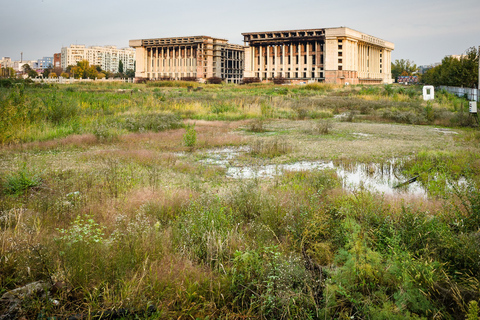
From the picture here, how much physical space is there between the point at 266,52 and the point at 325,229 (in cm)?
9210

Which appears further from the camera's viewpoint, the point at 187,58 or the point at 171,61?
the point at 171,61

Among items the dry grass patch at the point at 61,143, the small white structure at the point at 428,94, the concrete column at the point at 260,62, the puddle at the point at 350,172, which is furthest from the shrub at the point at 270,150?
the concrete column at the point at 260,62

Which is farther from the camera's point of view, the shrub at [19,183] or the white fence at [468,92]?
the white fence at [468,92]

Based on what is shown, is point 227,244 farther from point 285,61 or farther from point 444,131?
point 285,61

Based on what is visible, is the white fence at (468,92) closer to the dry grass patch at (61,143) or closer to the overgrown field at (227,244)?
the overgrown field at (227,244)

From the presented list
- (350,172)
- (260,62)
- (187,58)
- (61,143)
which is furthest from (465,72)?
(187,58)

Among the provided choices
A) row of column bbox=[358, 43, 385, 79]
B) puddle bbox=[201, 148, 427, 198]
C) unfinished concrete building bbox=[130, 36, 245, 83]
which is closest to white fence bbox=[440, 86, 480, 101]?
puddle bbox=[201, 148, 427, 198]

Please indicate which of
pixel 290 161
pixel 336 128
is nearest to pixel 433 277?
pixel 290 161

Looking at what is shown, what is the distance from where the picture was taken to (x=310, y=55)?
88.9 meters

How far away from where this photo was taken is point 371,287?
153 inches

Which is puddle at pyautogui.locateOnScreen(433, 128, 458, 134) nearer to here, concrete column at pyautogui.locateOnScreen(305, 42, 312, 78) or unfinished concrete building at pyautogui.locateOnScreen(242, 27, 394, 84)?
unfinished concrete building at pyautogui.locateOnScreen(242, 27, 394, 84)

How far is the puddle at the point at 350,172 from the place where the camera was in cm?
775

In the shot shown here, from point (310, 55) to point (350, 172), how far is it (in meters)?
83.7

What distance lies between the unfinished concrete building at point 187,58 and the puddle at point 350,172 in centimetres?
9357
